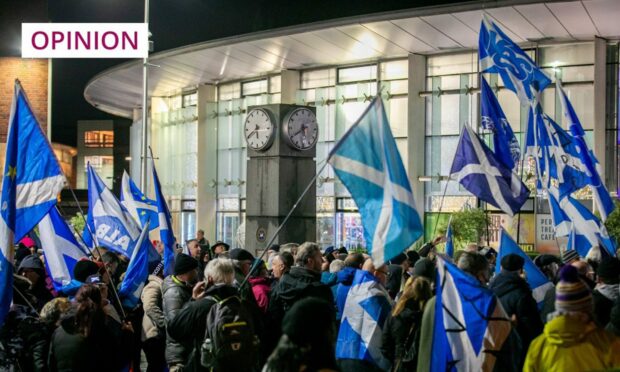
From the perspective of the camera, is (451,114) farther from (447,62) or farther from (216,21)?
(216,21)

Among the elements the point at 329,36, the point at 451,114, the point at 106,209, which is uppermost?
the point at 329,36

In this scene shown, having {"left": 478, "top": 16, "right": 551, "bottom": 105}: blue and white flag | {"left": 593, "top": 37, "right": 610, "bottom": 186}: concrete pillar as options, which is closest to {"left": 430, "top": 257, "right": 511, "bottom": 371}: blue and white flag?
{"left": 478, "top": 16, "right": 551, "bottom": 105}: blue and white flag

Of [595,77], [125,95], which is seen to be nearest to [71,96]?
[125,95]

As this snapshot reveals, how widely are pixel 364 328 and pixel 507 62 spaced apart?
7.80 meters

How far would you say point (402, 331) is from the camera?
8.78m

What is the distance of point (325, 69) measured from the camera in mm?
42719

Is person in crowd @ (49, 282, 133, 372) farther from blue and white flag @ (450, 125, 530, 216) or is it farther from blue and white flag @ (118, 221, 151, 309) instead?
blue and white flag @ (450, 125, 530, 216)

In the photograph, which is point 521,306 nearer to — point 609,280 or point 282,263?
point 609,280

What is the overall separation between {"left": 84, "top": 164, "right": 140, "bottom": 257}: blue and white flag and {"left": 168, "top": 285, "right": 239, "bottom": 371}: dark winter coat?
5.77m

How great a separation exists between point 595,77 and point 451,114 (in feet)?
19.5

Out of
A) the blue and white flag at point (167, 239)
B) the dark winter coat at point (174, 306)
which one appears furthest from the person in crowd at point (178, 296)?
the blue and white flag at point (167, 239)

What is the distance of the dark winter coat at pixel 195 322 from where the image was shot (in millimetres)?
8297

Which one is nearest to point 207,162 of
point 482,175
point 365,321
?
point 482,175

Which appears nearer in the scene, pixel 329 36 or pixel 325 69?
pixel 329 36
